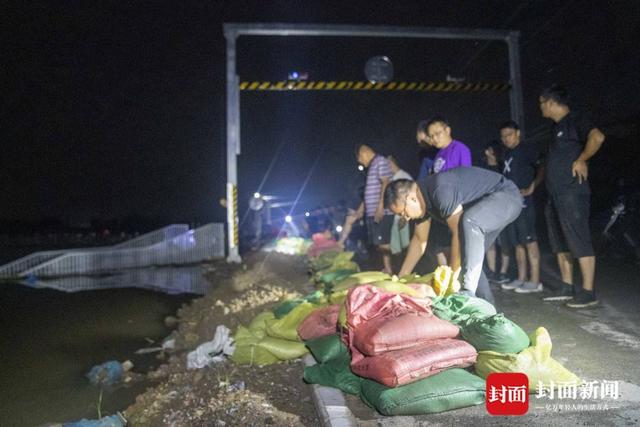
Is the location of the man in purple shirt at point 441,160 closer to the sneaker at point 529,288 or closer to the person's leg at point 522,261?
the sneaker at point 529,288

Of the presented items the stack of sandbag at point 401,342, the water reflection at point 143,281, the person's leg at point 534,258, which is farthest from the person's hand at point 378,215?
the water reflection at point 143,281

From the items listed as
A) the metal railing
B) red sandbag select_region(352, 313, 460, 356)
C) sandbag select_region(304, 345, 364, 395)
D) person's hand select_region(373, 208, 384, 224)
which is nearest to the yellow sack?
sandbag select_region(304, 345, 364, 395)

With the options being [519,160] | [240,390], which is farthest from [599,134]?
[240,390]

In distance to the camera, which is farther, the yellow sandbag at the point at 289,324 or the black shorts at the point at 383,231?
the black shorts at the point at 383,231

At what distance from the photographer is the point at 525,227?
14.6ft

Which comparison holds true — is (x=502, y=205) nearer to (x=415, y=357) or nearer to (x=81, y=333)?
(x=415, y=357)

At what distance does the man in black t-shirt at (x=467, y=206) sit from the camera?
292 centimetres

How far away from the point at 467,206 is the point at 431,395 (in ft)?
5.30

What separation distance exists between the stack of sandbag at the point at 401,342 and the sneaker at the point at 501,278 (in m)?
2.79

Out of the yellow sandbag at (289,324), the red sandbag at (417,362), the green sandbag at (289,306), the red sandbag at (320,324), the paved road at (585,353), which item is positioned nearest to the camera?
the paved road at (585,353)

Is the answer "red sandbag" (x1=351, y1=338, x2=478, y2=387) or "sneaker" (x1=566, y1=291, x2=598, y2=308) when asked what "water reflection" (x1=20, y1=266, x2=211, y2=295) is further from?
"red sandbag" (x1=351, y1=338, x2=478, y2=387)

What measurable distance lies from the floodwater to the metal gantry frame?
297cm

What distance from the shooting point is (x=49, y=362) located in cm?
500

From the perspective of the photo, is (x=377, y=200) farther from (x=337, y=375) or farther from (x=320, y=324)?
(x=337, y=375)
